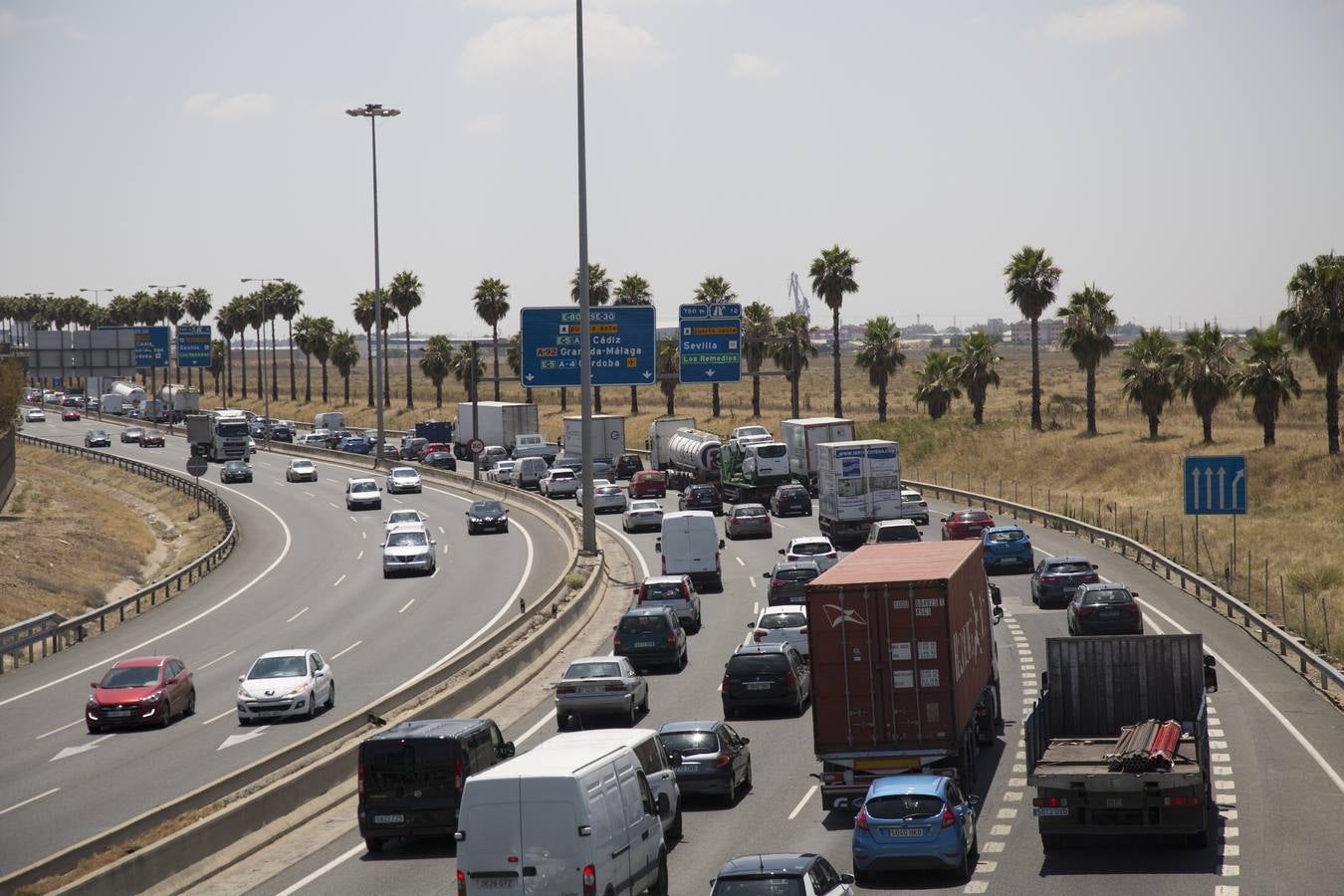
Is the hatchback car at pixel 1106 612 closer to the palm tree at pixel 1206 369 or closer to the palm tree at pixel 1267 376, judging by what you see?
the palm tree at pixel 1267 376

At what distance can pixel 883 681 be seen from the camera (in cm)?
2303

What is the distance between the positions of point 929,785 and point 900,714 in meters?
3.51

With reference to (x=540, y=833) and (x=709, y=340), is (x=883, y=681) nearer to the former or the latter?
(x=540, y=833)

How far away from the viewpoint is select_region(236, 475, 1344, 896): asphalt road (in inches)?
754

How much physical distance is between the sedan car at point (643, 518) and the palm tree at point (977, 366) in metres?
39.5

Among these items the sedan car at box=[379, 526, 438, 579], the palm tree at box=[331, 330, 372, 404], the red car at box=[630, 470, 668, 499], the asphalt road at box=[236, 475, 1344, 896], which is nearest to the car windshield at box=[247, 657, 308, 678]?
the asphalt road at box=[236, 475, 1344, 896]

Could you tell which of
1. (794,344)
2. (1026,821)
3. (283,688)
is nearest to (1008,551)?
(283,688)

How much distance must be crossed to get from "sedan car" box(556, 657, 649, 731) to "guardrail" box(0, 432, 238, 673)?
19987 mm

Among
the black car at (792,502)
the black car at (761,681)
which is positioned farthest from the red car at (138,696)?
the black car at (792,502)

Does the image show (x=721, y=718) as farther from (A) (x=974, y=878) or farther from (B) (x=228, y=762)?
(A) (x=974, y=878)

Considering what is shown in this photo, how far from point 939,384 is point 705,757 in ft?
280

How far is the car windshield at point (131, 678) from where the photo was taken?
33.3 metres

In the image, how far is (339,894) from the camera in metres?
19.2

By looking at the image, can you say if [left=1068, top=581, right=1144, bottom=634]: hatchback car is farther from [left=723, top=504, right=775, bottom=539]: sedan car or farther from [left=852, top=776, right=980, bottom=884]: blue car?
[left=723, top=504, right=775, bottom=539]: sedan car
